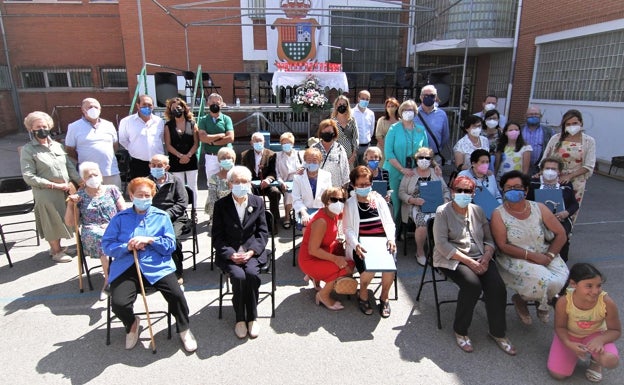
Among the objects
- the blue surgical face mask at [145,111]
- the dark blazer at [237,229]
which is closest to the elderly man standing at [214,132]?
the blue surgical face mask at [145,111]

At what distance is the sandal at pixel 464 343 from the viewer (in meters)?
3.27

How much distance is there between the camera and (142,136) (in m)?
5.67

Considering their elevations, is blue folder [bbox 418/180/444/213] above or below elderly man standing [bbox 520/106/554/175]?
below

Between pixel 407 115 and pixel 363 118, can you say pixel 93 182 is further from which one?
pixel 363 118

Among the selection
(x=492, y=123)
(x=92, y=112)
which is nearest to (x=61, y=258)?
(x=92, y=112)

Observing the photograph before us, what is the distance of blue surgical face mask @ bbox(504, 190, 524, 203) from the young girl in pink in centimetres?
80

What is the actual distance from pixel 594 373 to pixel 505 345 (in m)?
0.60

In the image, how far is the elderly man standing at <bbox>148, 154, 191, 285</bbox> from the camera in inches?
173

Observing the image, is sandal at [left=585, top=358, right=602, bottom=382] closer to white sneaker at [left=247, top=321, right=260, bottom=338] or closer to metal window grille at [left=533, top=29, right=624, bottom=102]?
white sneaker at [left=247, top=321, right=260, bottom=338]

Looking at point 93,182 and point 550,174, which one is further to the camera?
point 550,174

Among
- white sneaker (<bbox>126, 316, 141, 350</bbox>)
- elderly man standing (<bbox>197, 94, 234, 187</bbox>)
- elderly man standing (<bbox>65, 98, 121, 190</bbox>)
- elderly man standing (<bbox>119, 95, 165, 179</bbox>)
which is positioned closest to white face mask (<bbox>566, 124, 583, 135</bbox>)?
elderly man standing (<bbox>197, 94, 234, 187</bbox>)

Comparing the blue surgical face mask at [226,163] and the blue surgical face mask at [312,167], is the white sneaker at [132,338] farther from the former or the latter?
the blue surgical face mask at [312,167]

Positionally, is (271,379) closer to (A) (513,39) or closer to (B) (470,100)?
(A) (513,39)

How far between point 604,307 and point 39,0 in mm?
19785
